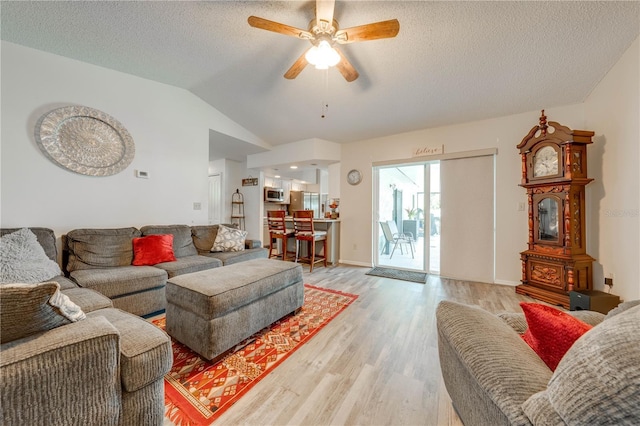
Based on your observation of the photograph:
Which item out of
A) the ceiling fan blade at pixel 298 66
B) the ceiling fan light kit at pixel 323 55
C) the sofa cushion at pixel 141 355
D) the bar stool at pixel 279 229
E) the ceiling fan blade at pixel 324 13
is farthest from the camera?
the bar stool at pixel 279 229

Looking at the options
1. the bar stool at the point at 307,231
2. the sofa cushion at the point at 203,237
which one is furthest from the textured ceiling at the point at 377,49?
the sofa cushion at the point at 203,237

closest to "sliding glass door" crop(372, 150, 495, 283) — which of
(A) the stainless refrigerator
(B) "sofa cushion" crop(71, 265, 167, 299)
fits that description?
(A) the stainless refrigerator

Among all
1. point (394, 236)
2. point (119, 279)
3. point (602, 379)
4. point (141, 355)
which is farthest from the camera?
point (394, 236)

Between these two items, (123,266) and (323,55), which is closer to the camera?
(323,55)

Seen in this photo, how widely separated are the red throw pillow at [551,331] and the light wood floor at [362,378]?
0.74 meters

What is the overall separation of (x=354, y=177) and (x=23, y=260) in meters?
4.24

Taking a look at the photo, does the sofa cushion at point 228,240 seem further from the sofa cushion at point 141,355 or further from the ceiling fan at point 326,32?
the ceiling fan at point 326,32

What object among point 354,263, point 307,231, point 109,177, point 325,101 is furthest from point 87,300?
point 354,263

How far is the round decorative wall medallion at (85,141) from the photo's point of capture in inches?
97.0

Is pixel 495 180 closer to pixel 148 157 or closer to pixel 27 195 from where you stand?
pixel 148 157

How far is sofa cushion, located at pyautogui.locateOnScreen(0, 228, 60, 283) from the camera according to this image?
1.71m

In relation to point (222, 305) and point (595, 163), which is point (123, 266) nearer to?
point (222, 305)

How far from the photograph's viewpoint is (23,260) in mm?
1833

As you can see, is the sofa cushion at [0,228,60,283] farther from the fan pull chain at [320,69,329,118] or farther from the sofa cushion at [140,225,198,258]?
the fan pull chain at [320,69,329,118]
